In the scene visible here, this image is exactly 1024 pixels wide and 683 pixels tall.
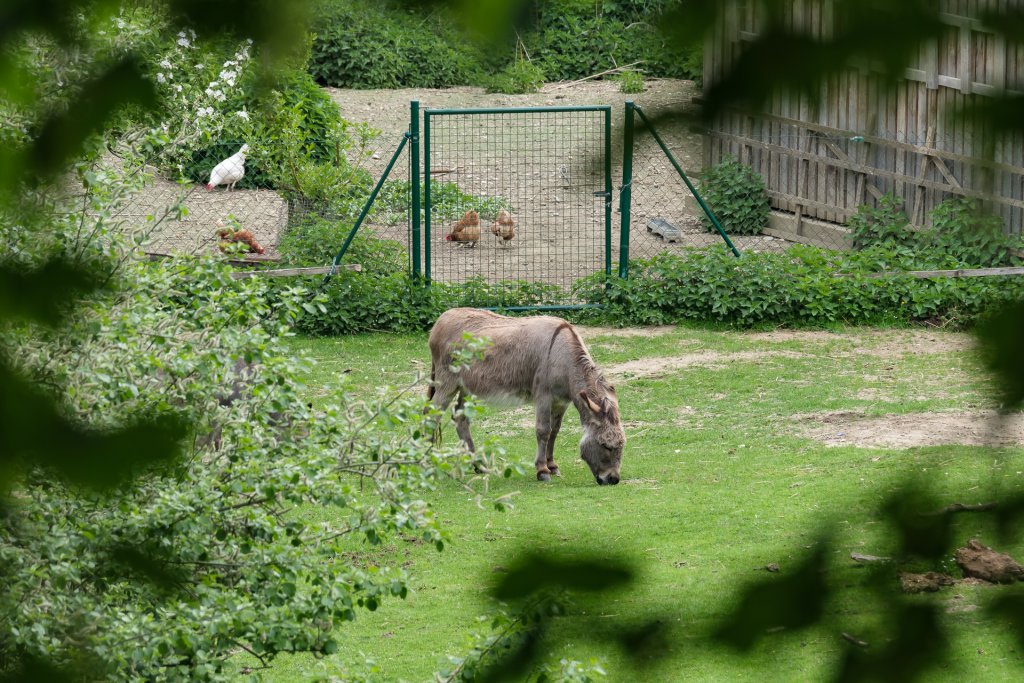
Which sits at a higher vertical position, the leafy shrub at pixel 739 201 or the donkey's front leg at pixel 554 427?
the leafy shrub at pixel 739 201

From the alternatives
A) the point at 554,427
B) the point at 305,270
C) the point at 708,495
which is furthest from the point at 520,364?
the point at 305,270

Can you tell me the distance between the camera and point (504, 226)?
1530 cm

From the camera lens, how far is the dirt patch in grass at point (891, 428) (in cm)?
1012

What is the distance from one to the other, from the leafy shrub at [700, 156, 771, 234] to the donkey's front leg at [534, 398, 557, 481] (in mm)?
7368

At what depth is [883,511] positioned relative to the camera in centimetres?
145

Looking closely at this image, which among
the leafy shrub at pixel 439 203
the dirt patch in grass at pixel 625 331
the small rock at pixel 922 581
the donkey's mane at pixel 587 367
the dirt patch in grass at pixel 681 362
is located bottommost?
the dirt patch in grass at pixel 681 362

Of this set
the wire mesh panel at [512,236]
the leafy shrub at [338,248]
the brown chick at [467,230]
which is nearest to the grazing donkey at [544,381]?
the wire mesh panel at [512,236]

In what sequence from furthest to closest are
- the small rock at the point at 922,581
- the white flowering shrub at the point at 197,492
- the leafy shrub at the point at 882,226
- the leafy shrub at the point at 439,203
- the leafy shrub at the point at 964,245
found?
the leafy shrub at the point at 439,203, the leafy shrub at the point at 882,226, the leafy shrub at the point at 964,245, the white flowering shrub at the point at 197,492, the small rock at the point at 922,581

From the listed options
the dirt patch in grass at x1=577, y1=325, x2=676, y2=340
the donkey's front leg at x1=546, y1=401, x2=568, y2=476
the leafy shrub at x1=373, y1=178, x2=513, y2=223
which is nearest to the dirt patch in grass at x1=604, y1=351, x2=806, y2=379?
the dirt patch in grass at x1=577, y1=325, x2=676, y2=340

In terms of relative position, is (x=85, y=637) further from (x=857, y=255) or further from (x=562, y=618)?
(x=857, y=255)

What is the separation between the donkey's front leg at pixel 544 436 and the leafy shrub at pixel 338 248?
448 centimetres

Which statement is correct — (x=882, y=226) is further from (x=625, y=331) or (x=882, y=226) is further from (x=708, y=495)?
(x=708, y=495)

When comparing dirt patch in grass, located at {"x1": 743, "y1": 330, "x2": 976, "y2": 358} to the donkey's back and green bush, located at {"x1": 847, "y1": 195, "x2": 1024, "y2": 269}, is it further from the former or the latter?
the donkey's back

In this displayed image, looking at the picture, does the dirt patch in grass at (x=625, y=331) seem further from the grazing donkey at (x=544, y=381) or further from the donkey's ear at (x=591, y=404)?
the donkey's ear at (x=591, y=404)
